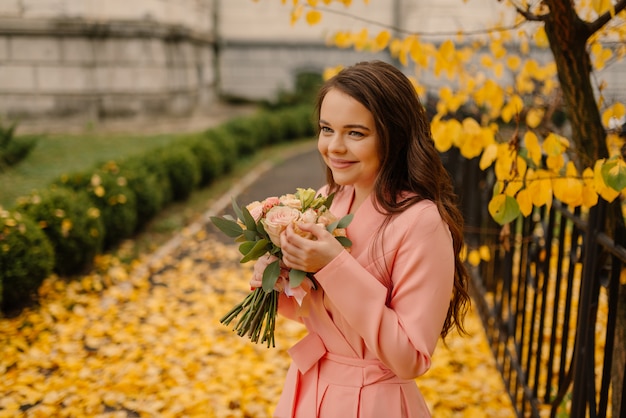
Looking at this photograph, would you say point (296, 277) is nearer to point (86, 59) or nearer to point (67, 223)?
point (67, 223)

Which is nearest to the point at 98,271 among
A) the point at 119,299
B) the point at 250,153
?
the point at 119,299

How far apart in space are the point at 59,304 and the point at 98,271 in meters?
0.88

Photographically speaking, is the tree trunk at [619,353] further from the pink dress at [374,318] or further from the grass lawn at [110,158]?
the grass lawn at [110,158]

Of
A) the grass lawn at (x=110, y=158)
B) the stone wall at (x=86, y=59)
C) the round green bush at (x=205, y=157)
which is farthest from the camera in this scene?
the stone wall at (x=86, y=59)

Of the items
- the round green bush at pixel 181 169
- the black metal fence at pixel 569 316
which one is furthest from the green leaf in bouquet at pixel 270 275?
the round green bush at pixel 181 169

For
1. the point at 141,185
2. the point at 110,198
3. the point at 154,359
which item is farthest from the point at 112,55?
Answer: the point at 154,359

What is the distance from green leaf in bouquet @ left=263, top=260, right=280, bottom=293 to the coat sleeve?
6.2 inches

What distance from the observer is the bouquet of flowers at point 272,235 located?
174 cm

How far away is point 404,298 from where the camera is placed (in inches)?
66.9

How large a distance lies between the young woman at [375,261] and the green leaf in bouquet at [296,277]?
0.04 metres

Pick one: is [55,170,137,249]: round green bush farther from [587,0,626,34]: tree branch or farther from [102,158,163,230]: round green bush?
[587,0,626,34]: tree branch

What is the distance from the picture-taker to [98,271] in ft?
19.6

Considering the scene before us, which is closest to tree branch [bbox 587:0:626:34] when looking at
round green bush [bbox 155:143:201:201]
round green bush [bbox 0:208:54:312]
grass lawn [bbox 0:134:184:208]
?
round green bush [bbox 0:208:54:312]

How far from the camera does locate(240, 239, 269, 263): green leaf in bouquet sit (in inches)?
70.6
